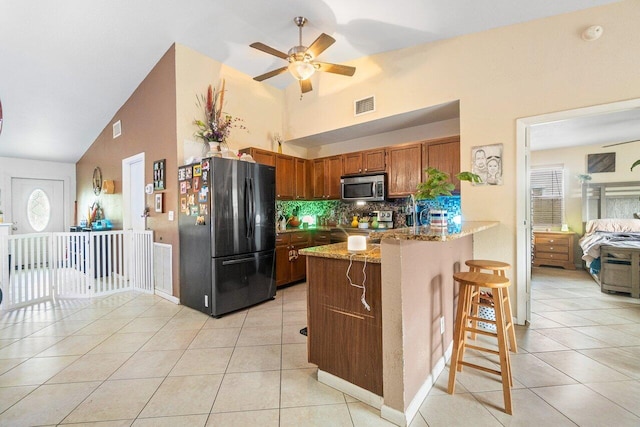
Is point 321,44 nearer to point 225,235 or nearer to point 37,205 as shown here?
point 225,235

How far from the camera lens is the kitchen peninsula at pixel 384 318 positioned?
160 cm

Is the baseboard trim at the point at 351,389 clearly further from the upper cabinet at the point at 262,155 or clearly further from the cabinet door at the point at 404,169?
the upper cabinet at the point at 262,155

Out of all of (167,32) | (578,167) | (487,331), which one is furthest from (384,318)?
(578,167)

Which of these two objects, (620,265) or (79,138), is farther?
(79,138)

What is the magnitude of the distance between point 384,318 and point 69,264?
4565 mm

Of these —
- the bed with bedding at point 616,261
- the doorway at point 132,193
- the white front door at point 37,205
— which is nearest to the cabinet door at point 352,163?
the doorway at point 132,193

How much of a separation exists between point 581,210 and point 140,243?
8.16 meters

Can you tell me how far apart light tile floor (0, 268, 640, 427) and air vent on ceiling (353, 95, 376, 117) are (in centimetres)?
289

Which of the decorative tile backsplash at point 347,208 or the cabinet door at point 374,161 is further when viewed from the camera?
the cabinet door at point 374,161

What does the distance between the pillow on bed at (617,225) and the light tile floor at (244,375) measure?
2394 millimetres

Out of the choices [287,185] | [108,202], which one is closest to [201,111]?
[287,185]

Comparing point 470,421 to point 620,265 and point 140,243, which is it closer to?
point 620,265

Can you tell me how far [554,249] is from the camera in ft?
18.1

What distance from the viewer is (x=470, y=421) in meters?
1.62
